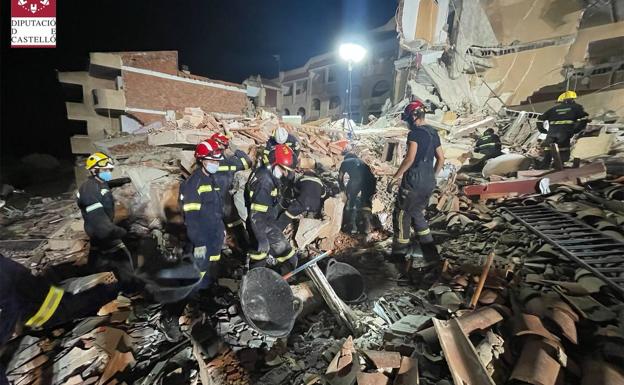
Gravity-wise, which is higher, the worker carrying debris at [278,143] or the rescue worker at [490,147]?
the rescue worker at [490,147]

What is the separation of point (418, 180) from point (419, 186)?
87 mm

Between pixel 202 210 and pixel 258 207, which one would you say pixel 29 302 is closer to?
pixel 202 210

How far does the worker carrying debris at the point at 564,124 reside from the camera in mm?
5641

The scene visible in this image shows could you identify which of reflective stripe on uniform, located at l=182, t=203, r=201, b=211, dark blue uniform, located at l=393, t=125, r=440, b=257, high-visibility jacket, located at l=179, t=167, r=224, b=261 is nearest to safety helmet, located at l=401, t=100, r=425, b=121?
dark blue uniform, located at l=393, t=125, r=440, b=257

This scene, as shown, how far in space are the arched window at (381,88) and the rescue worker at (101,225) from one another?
82.5 feet

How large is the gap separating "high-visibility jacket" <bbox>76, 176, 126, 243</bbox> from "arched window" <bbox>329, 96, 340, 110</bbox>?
91.2 feet

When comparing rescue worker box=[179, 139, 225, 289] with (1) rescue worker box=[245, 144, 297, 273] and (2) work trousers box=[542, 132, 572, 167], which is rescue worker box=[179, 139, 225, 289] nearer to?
(1) rescue worker box=[245, 144, 297, 273]

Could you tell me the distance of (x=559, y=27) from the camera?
44.1ft

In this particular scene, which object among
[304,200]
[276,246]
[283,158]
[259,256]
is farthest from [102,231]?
[304,200]

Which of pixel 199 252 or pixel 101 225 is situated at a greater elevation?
pixel 101 225

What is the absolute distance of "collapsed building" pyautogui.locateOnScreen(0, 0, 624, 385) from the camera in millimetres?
1892

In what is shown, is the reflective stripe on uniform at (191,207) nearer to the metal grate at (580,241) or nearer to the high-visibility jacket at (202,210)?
the high-visibility jacket at (202,210)

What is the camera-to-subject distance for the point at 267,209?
11.9 ft

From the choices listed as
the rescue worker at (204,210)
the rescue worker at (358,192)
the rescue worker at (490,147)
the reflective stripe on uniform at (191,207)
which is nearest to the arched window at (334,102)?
the rescue worker at (490,147)
